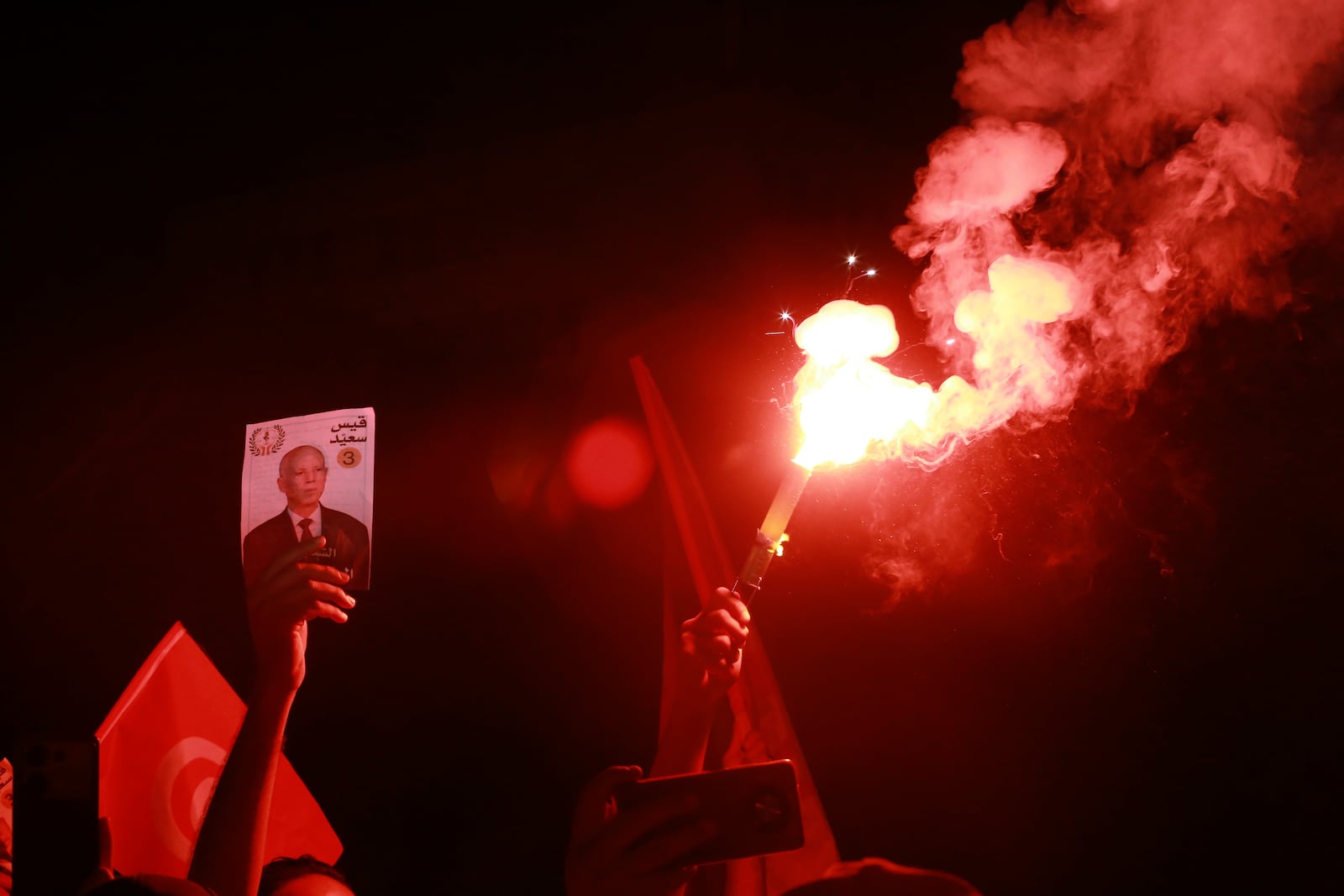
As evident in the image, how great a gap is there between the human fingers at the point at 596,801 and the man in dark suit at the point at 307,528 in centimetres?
131

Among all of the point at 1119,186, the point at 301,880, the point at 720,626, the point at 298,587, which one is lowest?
the point at 301,880

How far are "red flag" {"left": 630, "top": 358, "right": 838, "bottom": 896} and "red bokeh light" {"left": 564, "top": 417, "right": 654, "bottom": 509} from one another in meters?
0.11

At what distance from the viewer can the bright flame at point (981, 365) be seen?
1.63 meters

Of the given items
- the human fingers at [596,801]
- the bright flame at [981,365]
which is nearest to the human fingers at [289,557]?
the human fingers at [596,801]

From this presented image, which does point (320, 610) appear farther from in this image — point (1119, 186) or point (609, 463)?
point (1119, 186)

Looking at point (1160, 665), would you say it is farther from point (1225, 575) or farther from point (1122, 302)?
point (1122, 302)

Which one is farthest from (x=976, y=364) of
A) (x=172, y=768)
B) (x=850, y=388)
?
(x=172, y=768)

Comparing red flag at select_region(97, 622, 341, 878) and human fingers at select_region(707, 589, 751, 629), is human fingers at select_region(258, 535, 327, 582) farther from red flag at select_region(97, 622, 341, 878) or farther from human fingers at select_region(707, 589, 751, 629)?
human fingers at select_region(707, 589, 751, 629)

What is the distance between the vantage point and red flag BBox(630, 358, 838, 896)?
130 centimetres

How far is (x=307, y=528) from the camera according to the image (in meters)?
2.06

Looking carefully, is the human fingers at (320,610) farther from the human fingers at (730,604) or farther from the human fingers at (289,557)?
the human fingers at (730,604)

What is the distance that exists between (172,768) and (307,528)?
0.71 m

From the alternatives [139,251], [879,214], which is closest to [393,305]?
[139,251]

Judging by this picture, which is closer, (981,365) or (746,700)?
(746,700)
